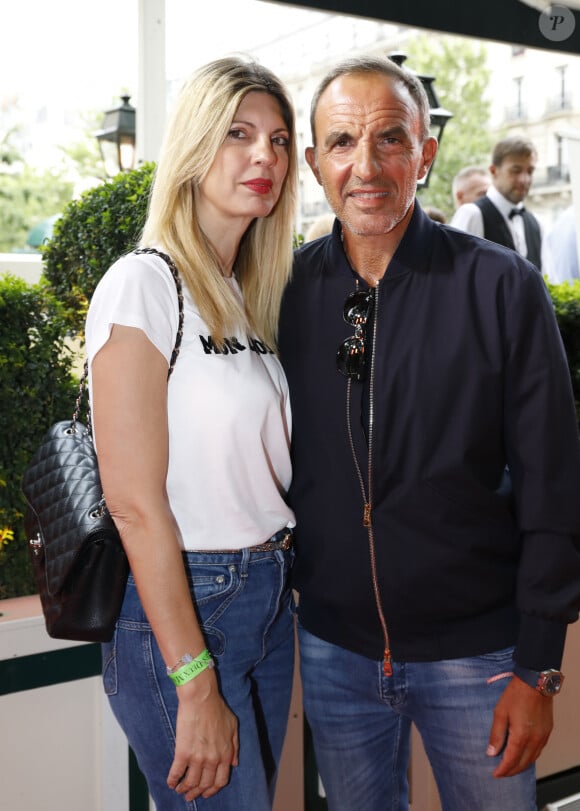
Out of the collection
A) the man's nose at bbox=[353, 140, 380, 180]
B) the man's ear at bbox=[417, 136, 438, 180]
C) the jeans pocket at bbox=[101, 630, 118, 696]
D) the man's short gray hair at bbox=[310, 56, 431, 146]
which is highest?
the man's short gray hair at bbox=[310, 56, 431, 146]

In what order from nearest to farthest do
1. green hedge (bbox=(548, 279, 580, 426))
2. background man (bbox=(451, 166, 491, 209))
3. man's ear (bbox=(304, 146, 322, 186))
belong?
man's ear (bbox=(304, 146, 322, 186)) < green hedge (bbox=(548, 279, 580, 426)) < background man (bbox=(451, 166, 491, 209))

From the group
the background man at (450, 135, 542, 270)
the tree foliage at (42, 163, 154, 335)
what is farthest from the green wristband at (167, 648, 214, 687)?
the background man at (450, 135, 542, 270)

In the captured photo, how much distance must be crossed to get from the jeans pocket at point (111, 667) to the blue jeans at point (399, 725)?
45 centimetres

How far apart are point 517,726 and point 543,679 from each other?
0.10 m

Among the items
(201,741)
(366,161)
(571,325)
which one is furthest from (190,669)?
(571,325)

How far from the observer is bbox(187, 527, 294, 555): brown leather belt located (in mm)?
1603

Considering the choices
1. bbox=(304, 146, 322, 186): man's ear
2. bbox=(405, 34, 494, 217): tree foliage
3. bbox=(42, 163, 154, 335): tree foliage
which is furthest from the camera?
bbox=(405, 34, 494, 217): tree foliage

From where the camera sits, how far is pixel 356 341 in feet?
5.69

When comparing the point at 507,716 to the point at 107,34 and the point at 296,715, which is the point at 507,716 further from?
the point at 107,34

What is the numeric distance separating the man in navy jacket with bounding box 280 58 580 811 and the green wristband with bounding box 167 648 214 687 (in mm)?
361

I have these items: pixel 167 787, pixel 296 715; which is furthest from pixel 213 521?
pixel 296 715

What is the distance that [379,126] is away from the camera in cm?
174

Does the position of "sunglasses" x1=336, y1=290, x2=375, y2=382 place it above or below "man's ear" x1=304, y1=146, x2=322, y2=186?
below

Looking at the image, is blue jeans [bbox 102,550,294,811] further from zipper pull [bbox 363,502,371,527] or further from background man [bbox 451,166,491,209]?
background man [bbox 451,166,491,209]
